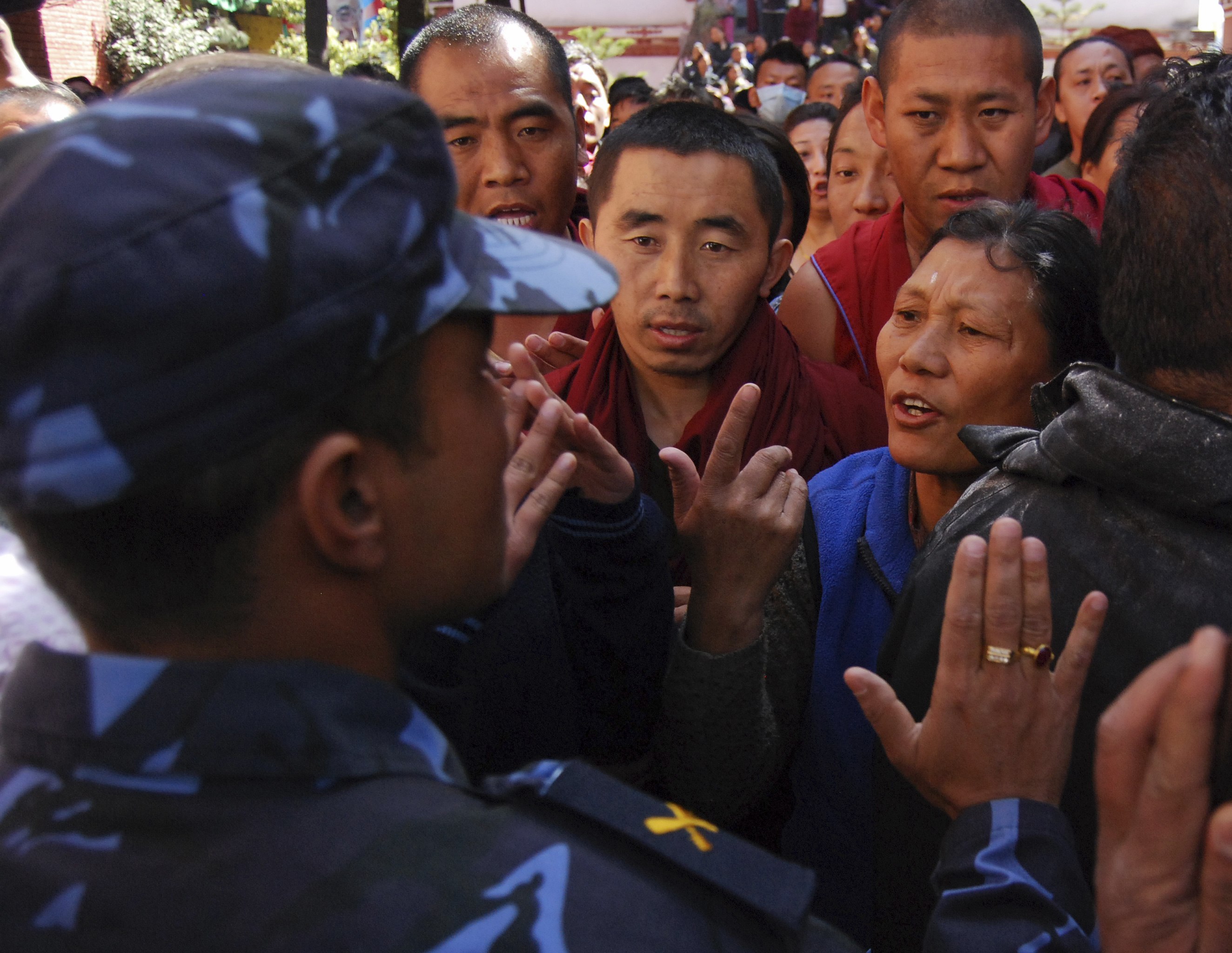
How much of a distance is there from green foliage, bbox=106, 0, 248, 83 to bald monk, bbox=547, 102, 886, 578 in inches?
525

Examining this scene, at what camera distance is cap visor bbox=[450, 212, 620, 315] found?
2.64 feet

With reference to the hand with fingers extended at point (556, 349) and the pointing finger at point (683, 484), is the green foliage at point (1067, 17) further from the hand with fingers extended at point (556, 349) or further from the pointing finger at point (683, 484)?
the pointing finger at point (683, 484)

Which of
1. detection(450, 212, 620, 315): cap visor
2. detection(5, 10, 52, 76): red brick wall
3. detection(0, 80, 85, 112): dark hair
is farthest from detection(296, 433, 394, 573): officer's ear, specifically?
detection(5, 10, 52, 76): red brick wall

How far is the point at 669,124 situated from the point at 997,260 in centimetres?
78

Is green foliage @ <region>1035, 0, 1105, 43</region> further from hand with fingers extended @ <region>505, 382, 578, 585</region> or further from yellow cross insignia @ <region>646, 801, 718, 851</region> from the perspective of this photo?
yellow cross insignia @ <region>646, 801, 718, 851</region>

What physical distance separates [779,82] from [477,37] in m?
4.31

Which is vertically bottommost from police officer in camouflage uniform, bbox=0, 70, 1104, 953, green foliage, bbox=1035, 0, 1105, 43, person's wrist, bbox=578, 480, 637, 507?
person's wrist, bbox=578, 480, 637, 507

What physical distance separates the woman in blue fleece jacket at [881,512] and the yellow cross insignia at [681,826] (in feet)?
2.39

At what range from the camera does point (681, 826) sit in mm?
746

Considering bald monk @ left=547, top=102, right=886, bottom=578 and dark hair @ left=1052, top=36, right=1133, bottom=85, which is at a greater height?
dark hair @ left=1052, top=36, right=1133, bottom=85

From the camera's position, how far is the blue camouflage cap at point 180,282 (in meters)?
0.63

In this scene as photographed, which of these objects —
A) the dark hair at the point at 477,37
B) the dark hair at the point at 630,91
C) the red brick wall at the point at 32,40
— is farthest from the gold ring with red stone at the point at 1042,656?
the red brick wall at the point at 32,40

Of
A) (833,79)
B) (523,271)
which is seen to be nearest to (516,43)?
(523,271)

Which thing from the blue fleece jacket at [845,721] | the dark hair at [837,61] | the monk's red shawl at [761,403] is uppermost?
the dark hair at [837,61]
